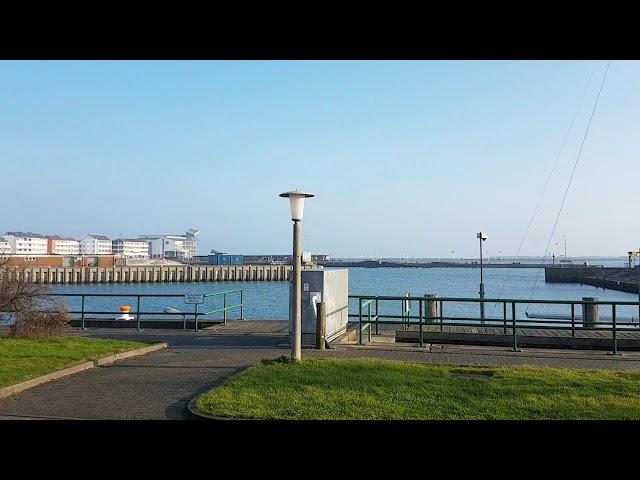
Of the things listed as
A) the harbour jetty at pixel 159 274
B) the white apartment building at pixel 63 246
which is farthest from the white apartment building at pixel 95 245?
the harbour jetty at pixel 159 274

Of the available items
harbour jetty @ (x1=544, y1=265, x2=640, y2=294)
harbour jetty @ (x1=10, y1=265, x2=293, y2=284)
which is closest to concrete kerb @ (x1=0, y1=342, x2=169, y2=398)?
harbour jetty @ (x1=544, y1=265, x2=640, y2=294)

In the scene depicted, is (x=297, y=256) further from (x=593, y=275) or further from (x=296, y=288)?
(x=593, y=275)

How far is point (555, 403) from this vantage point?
25.9ft

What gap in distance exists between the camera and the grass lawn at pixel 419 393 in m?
7.34

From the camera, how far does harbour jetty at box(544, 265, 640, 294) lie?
84613 mm

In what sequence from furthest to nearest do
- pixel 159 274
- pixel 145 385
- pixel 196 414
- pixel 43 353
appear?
pixel 159 274 < pixel 43 353 < pixel 145 385 < pixel 196 414

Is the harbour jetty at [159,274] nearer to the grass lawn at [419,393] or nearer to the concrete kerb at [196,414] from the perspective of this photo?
the grass lawn at [419,393]

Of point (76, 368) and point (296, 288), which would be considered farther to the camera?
point (296, 288)

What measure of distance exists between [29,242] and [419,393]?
158m

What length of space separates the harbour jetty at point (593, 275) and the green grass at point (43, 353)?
7527 cm

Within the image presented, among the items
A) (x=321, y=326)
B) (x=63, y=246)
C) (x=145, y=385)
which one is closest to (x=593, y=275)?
(x=321, y=326)

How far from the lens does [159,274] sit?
106125 millimetres
